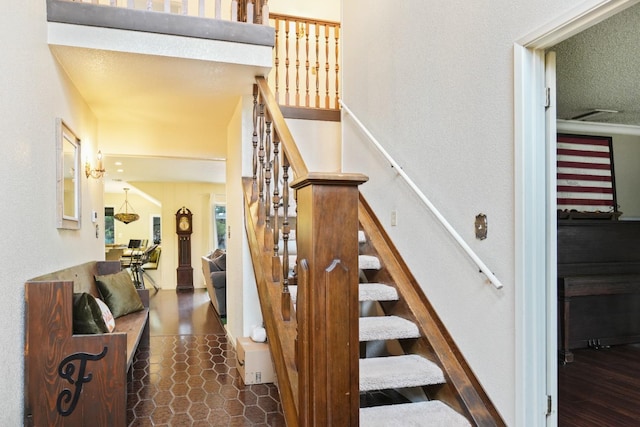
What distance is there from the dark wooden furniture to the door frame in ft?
6.61

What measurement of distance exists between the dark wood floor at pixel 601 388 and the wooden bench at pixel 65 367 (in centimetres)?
251

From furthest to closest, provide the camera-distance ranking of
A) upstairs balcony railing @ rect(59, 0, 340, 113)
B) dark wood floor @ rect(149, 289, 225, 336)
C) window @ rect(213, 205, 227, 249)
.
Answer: window @ rect(213, 205, 227, 249) → dark wood floor @ rect(149, 289, 225, 336) → upstairs balcony railing @ rect(59, 0, 340, 113)

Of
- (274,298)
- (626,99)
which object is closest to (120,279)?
(274,298)

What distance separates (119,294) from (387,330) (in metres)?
2.63

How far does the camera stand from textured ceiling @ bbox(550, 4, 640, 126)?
252 centimetres

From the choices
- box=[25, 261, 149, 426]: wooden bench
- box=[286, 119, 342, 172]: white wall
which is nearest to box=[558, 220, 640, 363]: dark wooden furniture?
box=[286, 119, 342, 172]: white wall

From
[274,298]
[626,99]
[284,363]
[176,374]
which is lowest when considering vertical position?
[176,374]

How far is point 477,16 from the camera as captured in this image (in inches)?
90.0

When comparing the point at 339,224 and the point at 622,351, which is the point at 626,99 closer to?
the point at 622,351

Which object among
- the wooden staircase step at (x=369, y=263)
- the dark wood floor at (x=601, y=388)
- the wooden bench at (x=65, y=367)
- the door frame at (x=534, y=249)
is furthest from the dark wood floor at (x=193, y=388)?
the dark wood floor at (x=601, y=388)

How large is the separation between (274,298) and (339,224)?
1.04m

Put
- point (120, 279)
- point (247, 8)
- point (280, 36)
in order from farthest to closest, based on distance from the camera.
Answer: point (280, 36) → point (120, 279) → point (247, 8)

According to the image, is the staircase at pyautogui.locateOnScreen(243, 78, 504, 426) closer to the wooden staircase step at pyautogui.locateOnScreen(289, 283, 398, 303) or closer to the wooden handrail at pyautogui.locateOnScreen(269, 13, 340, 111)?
the wooden staircase step at pyautogui.locateOnScreen(289, 283, 398, 303)

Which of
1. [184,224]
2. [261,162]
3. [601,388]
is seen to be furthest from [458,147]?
[184,224]
